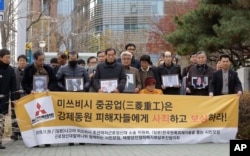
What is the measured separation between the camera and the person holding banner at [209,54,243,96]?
11828 millimetres

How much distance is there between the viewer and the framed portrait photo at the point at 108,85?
1146cm

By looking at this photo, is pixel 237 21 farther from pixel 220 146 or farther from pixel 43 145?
pixel 43 145

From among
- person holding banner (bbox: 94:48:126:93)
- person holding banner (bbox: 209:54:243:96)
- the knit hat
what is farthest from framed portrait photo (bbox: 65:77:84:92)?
person holding banner (bbox: 209:54:243:96)

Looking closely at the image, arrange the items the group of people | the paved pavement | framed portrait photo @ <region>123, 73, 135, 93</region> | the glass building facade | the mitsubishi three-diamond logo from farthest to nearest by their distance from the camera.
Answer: the glass building facade
framed portrait photo @ <region>123, 73, 135, 93</region>
the group of people
the mitsubishi three-diamond logo
the paved pavement

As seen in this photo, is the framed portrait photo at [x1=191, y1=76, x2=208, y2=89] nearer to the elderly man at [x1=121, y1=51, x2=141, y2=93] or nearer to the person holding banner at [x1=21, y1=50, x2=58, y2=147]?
the elderly man at [x1=121, y1=51, x2=141, y2=93]

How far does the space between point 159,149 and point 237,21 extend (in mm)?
6982

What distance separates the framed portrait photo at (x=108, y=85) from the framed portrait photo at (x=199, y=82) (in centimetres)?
193

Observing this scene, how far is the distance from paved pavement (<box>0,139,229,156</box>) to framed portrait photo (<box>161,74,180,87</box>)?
79.8 inches

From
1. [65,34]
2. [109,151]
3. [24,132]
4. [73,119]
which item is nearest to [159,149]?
[109,151]

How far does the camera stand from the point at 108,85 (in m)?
11.5

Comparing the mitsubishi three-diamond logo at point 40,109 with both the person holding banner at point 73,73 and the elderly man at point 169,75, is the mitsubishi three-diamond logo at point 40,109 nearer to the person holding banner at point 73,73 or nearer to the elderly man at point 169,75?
the person holding banner at point 73,73

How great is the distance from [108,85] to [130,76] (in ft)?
2.21

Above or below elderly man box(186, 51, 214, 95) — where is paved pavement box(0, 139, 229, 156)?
below

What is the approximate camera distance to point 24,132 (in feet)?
35.1
